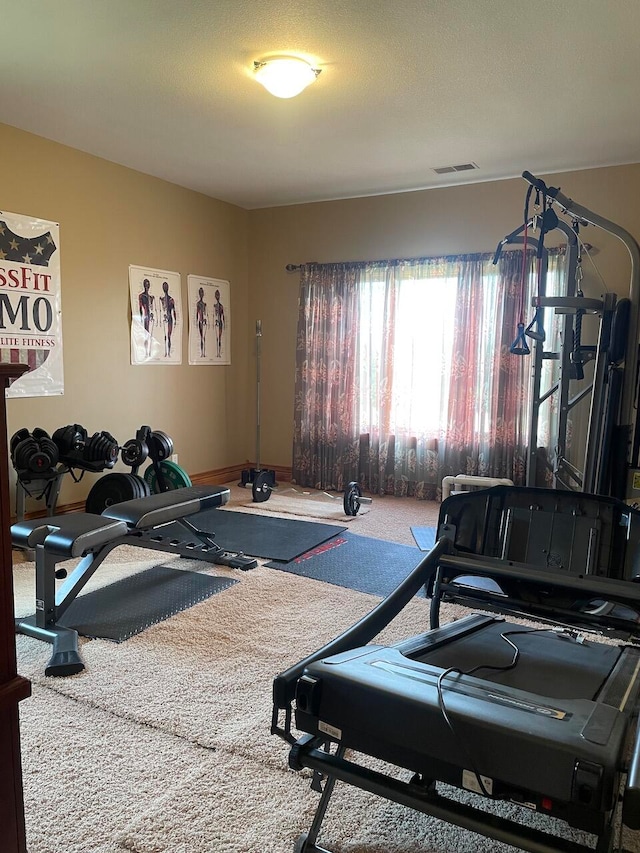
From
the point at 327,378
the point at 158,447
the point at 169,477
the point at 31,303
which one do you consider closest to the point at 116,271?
the point at 31,303

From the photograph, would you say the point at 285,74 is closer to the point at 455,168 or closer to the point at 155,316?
the point at 455,168

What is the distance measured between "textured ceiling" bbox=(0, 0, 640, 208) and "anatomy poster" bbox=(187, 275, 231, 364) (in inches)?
41.6

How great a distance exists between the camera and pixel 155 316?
16.5 ft

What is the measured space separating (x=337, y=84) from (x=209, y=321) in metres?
2.79

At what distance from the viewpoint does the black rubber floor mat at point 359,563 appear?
335cm

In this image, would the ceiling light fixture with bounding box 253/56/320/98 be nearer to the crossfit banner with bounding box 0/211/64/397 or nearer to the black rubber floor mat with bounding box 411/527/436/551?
the crossfit banner with bounding box 0/211/64/397

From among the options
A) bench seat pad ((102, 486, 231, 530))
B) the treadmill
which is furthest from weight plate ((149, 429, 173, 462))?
the treadmill

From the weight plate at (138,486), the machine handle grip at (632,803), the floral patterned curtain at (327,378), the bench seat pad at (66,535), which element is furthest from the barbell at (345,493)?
the machine handle grip at (632,803)

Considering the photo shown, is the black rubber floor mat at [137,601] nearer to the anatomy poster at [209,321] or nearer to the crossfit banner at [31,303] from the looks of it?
the crossfit banner at [31,303]

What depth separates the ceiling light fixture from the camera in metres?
2.88

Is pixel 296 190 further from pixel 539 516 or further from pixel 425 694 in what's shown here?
pixel 425 694

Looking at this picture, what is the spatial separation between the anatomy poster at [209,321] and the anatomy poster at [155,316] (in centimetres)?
17

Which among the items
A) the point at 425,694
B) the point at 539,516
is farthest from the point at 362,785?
the point at 539,516

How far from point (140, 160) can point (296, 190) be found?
1.34 metres
